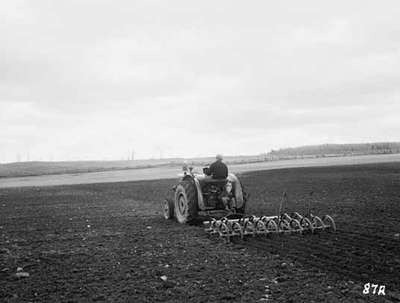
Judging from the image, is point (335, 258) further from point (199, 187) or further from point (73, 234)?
point (73, 234)

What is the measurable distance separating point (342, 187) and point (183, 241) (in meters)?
14.2

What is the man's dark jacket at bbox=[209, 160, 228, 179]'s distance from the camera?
12.2 meters

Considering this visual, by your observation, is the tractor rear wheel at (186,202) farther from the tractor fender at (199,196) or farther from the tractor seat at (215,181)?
the tractor seat at (215,181)

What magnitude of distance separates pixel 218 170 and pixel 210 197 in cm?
81

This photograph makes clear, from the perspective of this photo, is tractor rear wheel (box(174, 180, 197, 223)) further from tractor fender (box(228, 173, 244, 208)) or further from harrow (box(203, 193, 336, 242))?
harrow (box(203, 193, 336, 242))

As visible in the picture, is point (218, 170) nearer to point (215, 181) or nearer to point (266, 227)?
point (215, 181)

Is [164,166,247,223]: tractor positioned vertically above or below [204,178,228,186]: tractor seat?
below

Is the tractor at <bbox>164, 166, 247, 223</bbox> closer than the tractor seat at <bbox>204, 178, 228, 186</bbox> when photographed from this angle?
Yes

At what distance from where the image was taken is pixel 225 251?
902 centimetres

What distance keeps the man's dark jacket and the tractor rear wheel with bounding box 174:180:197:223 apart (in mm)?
645

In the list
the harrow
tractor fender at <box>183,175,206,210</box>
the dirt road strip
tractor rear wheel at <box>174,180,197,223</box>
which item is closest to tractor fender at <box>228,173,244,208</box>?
tractor fender at <box>183,175,206,210</box>

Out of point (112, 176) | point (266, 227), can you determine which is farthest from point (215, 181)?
point (112, 176)

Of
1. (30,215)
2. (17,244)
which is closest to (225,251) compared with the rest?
(17,244)

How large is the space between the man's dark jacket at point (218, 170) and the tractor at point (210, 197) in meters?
0.14
